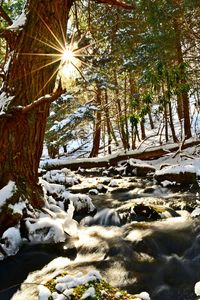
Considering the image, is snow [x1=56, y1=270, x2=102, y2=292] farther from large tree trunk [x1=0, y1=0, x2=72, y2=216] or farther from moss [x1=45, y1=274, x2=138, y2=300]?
large tree trunk [x1=0, y1=0, x2=72, y2=216]

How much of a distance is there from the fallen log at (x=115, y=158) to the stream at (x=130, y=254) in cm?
584

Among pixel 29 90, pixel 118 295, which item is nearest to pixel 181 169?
pixel 29 90

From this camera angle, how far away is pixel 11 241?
462cm

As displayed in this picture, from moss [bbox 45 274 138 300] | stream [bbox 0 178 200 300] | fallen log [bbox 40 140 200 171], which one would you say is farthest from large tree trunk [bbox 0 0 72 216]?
fallen log [bbox 40 140 200 171]

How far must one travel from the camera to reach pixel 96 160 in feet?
44.7

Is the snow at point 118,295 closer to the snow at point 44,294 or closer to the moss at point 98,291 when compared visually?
the moss at point 98,291

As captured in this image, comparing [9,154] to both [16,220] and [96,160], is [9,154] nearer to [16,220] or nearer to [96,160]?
[16,220]

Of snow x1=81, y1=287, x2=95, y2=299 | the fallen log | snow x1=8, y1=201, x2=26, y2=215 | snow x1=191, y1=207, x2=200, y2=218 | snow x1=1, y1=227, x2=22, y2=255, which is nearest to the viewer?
snow x1=81, y1=287, x2=95, y2=299

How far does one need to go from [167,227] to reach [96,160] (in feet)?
26.9

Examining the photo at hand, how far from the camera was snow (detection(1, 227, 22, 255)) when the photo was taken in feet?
14.9

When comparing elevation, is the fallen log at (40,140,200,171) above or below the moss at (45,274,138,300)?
above

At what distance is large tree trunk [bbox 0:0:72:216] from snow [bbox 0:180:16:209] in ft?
0.26

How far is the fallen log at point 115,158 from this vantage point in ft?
40.7

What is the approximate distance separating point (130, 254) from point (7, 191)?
6.23 ft
